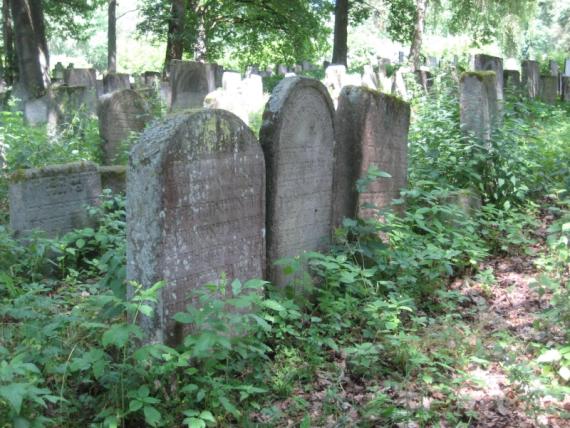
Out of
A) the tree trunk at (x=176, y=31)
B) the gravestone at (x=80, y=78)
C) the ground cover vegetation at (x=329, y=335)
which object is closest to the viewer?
the ground cover vegetation at (x=329, y=335)

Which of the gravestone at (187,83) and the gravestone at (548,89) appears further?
the gravestone at (548,89)

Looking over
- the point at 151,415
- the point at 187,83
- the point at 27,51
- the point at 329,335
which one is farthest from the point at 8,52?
the point at 151,415

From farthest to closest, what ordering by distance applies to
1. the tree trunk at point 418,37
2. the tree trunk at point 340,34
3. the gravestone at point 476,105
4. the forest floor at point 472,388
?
the tree trunk at point 340,34 < the tree trunk at point 418,37 < the gravestone at point 476,105 < the forest floor at point 472,388

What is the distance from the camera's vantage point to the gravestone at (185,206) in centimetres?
366

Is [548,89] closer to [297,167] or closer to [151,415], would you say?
[297,167]

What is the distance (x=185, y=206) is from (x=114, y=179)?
341 centimetres

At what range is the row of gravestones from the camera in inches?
146

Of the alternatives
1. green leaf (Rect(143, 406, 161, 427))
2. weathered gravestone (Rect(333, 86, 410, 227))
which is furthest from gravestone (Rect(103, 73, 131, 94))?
green leaf (Rect(143, 406, 161, 427))

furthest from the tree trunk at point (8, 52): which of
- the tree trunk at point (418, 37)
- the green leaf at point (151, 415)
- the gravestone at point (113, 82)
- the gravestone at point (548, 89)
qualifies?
the green leaf at point (151, 415)

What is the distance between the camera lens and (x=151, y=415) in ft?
9.96

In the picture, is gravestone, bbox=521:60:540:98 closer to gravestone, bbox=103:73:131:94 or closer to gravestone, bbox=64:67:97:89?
gravestone, bbox=103:73:131:94

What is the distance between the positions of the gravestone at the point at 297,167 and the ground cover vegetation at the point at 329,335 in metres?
0.23

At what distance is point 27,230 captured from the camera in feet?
19.2

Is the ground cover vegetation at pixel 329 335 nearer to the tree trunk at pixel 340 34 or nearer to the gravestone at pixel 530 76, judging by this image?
the gravestone at pixel 530 76
